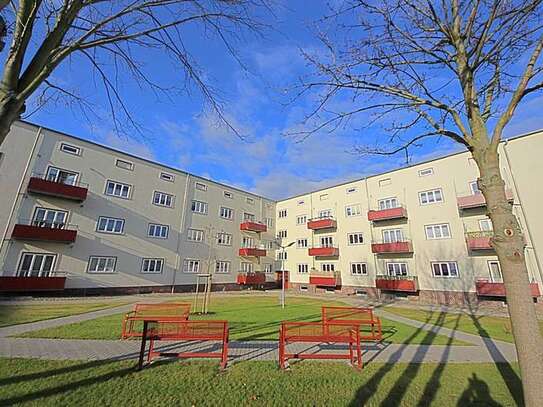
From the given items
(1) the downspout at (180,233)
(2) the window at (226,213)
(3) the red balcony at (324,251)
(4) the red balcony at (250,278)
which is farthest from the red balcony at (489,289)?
(1) the downspout at (180,233)

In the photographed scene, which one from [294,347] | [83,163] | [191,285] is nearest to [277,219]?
[191,285]

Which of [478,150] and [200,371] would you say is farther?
[200,371]

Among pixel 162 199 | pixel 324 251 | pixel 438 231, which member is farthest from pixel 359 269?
pixel 162 199

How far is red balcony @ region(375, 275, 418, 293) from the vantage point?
23.2m

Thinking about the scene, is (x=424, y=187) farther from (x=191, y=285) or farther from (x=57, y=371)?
(x=57, y=371)

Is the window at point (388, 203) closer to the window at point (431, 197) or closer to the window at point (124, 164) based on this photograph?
the window at point (431, 197)

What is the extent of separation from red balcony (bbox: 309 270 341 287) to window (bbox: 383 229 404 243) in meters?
7.00

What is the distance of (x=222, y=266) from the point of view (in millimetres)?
31250

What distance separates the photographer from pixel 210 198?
104ft

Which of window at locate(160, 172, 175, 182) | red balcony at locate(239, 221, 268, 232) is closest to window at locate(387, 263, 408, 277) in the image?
red balcony at locate(239, 221, 268, 232)

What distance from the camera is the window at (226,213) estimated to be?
107 feet

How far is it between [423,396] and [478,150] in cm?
455

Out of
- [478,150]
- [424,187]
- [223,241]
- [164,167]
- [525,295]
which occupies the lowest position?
[525,295]

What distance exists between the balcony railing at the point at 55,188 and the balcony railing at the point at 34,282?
19.3 ft
